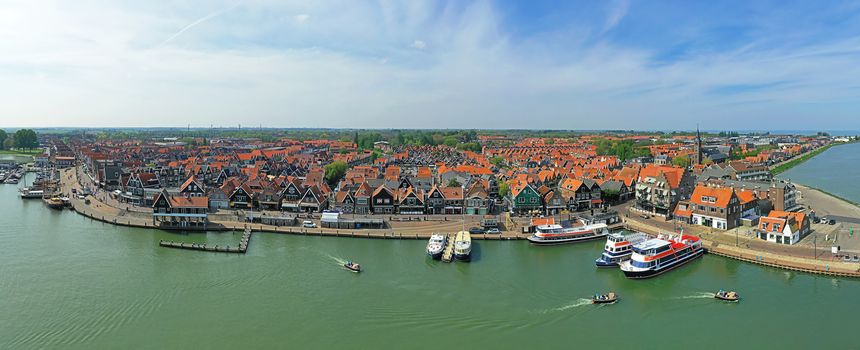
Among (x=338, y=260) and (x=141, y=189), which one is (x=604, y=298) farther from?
(x=141, y=189)

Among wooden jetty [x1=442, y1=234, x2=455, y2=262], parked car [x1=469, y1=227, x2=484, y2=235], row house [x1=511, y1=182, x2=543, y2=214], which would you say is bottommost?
wooden jetty [x1=442, y1=234, x2=455, y2=262]

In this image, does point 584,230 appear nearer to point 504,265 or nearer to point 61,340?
point 504,265

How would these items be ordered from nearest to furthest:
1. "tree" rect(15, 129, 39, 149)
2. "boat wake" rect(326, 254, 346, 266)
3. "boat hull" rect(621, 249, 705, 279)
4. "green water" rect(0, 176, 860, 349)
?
"green water" rect(0, 176, 860, 349) → "boat hull" rect(621, 249, 705, 279) → "boat wake" rect(326, 254, 346, 266) → "tree" rect(15, 129, 39, 149)

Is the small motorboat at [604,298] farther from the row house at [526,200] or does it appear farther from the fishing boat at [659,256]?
the row house at [526,200]

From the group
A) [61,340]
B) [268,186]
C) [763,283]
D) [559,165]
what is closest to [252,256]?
[61,340]

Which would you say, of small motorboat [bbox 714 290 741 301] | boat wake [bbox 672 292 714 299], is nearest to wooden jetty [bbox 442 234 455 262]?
boat wake [bbox 672 292 714 299]

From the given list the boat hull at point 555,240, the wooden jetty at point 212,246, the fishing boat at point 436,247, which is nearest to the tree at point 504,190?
the boat hull at point 555,240

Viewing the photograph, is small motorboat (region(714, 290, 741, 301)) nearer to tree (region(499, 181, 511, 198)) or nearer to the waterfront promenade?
A: the waterfront promenade
